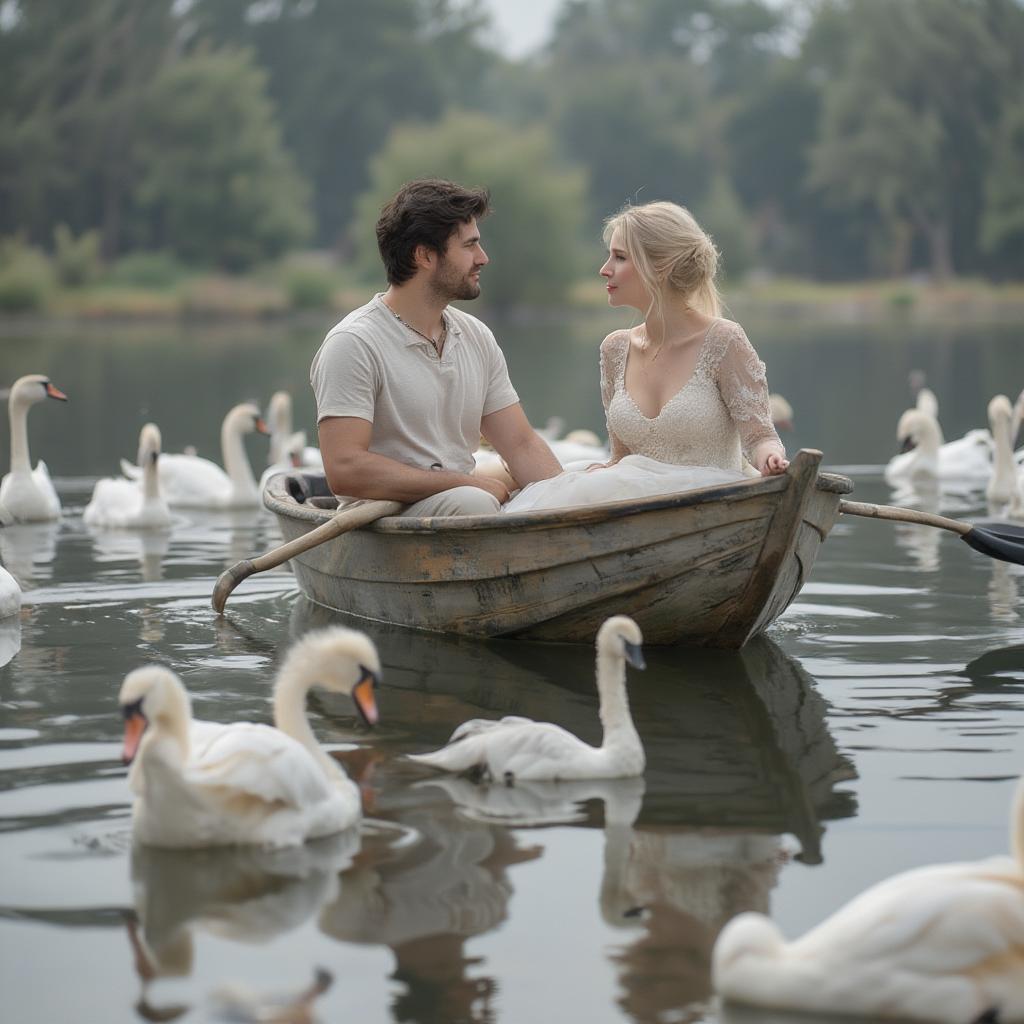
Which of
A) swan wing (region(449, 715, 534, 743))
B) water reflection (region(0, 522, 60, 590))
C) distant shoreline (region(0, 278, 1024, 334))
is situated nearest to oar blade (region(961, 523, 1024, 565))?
swan wing (region(449, 715, 534, 743))

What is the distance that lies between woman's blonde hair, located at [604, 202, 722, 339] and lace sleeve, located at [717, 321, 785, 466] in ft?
0.77

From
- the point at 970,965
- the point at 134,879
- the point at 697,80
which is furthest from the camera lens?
the point at 697,80

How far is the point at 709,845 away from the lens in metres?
5.25

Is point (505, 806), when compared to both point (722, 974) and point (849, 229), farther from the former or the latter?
point (849, 229)

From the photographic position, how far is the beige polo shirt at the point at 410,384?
7.77m

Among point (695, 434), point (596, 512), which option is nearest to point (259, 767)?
point (596, 512)

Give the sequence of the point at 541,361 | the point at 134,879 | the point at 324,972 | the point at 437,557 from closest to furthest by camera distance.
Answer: the point at 324,972 → the point at 134,879 → the point at 437,557 → the point at 541,361

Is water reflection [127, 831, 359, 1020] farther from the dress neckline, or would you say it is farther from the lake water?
the dress neckline

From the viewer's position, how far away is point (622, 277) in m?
7.49

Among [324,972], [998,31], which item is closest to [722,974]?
[324,972]

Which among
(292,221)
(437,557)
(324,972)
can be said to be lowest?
(324,972)

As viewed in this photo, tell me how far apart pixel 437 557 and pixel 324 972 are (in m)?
3.48

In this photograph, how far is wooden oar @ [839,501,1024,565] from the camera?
320 inches

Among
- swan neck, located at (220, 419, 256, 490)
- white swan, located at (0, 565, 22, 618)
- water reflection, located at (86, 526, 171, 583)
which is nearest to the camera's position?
white swan, located at (0, 565, 22, 618)
